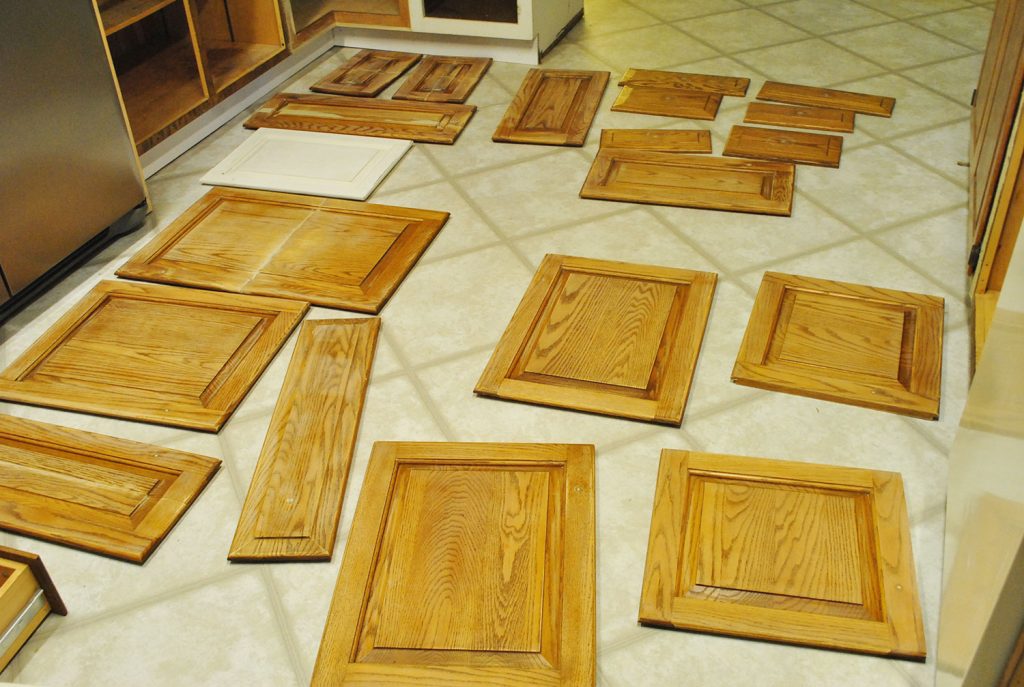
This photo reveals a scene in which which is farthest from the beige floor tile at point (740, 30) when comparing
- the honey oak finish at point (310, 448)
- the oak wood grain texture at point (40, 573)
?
the oak wood grain texture at point (40, 573)

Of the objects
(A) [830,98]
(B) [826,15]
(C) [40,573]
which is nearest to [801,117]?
(A) [830,98]

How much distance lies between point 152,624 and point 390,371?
0.77m

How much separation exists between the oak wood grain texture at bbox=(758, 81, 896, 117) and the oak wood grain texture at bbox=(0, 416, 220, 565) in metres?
2.44

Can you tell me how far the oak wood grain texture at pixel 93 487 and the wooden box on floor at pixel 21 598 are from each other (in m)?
0.14

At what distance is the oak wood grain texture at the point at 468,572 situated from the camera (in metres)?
1.50

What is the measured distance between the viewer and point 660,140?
3.10m

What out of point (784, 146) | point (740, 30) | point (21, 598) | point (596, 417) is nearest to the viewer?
point (21, 598)

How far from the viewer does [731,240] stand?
2.59 m

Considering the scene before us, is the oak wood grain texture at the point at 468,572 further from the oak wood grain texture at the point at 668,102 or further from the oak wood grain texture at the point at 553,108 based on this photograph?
the oak wood grain texture at the point at 668,102

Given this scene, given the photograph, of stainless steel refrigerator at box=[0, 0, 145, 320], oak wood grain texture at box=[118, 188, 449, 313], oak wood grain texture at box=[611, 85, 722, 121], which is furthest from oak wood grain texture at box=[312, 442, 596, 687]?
oak wood grain texture at box=[611, 85, 722, 121]

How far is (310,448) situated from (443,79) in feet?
6.89

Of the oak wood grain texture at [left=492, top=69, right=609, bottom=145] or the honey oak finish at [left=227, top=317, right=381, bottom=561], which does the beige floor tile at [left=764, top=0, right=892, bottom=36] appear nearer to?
the oak wood grain texture at [left=492, top=69, right=609, bottom=145]

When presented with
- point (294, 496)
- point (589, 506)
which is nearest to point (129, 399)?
point (294, 496)

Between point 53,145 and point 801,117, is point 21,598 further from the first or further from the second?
point 801,117
